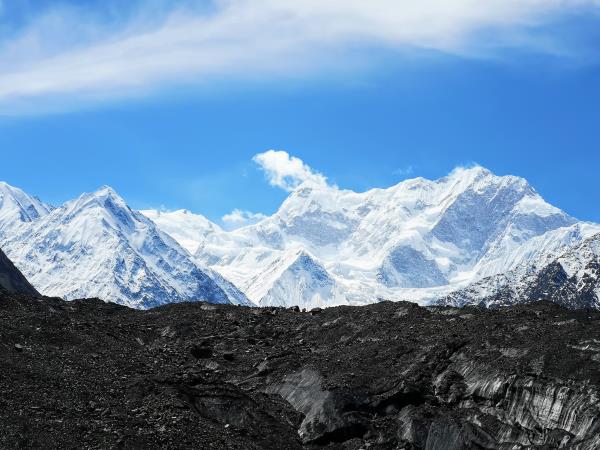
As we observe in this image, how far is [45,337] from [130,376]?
8.11 m

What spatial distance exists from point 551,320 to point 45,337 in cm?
3229

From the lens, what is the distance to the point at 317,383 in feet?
186

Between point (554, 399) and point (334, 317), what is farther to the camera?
point (334, 317)

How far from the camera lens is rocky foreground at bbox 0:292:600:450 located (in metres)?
48.8

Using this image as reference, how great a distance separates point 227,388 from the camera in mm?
56094

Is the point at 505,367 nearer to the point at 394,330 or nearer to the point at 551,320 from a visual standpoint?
the point at 551,320

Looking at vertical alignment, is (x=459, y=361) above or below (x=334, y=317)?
below

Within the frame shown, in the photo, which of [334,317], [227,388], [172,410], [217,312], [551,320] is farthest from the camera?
[217,312]

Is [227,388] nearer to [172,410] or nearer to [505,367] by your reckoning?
[172,410]

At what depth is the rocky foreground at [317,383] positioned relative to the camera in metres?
48.8

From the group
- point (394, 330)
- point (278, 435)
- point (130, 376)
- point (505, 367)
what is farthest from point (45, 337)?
point (505, 367)

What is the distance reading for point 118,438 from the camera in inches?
1858

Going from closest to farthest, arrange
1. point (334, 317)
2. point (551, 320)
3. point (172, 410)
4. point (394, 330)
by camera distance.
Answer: point (172, 410) < point (551, 320) < point (394, 330) < point (334, 317)

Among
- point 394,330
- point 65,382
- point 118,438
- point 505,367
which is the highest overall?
point 394,330
